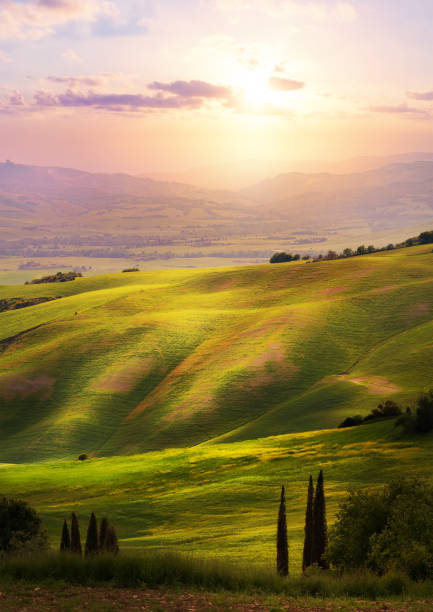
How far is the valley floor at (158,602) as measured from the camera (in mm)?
24656

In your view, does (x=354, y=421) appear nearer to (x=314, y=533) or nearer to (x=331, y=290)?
(x=314, y=533)

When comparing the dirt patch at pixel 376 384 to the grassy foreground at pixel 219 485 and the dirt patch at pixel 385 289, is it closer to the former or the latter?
the grassy foreground at pixel 219 485

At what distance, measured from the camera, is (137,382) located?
379 feet

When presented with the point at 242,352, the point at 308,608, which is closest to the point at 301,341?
the point at 242,352

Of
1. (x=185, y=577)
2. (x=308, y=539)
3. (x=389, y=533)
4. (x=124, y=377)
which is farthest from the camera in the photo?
(x=124, y=377)

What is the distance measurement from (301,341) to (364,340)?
1217 centimetres

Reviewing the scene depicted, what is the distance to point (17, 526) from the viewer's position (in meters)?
38.9

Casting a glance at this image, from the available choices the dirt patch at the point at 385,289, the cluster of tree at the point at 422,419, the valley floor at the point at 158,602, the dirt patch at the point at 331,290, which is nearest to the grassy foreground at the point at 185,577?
the valley floor at the point at 158,602

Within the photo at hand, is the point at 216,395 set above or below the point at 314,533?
below

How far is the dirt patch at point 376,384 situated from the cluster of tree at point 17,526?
61.7 m

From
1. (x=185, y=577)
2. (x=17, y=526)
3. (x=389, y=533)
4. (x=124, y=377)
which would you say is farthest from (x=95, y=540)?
(x=124, y=377)

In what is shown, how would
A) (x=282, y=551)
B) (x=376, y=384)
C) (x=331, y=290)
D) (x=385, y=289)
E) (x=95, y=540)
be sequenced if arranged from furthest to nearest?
(x=331, y=290) < (x=385, y=289) < (x=376, y=384) < (x=95, y=540) < (x=282, y=551)

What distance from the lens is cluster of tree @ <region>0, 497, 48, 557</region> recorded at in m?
36.9

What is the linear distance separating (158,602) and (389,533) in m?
12.0
